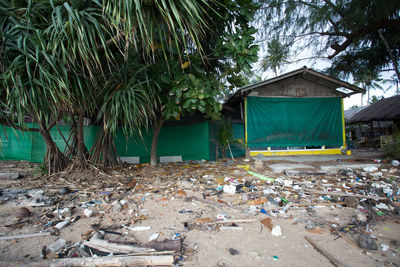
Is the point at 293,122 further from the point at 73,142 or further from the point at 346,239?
the point at 73,142

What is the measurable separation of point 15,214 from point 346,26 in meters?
8.40

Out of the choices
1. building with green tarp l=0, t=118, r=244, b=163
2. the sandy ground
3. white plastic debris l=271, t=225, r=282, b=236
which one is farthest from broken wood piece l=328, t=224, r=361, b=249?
building with green tarp l=0, t=118, r=244, b=163

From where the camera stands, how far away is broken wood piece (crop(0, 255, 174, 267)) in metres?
1.70

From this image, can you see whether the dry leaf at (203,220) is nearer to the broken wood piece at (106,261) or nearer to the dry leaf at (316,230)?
the broken wood piece at (106,261)

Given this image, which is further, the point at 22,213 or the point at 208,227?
the point at 22,213

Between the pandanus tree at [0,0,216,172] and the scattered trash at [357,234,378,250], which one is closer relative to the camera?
the scattered trash at [357,234,378,250]

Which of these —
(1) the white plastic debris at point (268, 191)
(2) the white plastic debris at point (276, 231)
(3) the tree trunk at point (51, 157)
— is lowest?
(2) the white plastic debris at point (276, 231)

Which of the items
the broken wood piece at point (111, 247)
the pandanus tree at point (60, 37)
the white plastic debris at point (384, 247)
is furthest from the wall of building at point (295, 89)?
the broken wood piece at point (111, 247)

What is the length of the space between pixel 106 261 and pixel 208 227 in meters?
1.13

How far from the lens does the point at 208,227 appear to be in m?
2.42

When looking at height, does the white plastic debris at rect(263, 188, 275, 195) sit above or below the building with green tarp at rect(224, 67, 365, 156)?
below

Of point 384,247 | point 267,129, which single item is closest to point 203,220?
point 384,247

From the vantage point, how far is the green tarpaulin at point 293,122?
754cm

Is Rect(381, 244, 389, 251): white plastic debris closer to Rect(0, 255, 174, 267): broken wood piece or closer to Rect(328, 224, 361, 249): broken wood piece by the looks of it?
Rect(328, 224, 361, 249): broken wood piece
